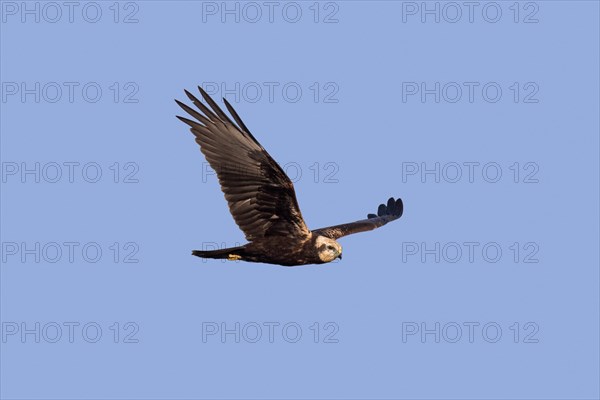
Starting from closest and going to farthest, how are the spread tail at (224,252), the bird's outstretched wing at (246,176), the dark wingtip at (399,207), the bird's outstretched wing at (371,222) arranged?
1. the bird's outstretched wing at (246,176)
2. the spread tail at (224,252)
3. the bird's outstretched wing at (371,222)
4. the dark wingtip at (399,207)

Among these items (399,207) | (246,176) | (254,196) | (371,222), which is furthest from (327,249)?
(399,207)

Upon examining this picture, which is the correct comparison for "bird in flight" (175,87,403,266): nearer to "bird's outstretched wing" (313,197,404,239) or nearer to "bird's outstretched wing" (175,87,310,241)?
"bird's outstretched wing" (175,87,310,241)

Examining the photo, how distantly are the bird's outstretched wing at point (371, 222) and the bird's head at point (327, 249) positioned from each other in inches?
15.1

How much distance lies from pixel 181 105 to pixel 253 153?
1252 millimetres

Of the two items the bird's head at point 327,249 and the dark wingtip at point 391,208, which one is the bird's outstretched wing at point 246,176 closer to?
the bird's head at point 327,249

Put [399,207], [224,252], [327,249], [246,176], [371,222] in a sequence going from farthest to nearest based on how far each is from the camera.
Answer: [399,207], [371,222], [327,249], [224,252], [246,176]

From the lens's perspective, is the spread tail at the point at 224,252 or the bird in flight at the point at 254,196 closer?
the bird in flight at the point at 254,196

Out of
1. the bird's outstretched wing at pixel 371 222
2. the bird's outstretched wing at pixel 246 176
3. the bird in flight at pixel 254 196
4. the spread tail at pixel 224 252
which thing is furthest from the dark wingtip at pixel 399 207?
the spread tail at pixel 224 252

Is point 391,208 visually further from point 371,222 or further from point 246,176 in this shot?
point 246,176

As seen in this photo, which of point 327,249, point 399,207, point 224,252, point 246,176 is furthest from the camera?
point 399,207

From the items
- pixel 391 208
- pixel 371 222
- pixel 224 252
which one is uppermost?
pixel 391 208

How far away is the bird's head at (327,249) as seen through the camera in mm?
16688

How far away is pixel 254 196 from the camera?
53.8ft

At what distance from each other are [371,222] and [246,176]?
4.02 m
